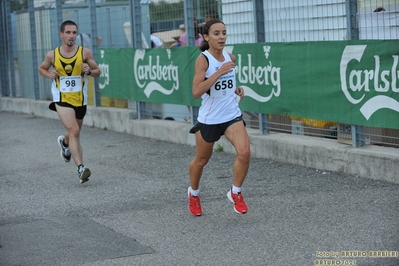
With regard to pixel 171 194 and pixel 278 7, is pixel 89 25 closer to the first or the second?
pixel 278 7

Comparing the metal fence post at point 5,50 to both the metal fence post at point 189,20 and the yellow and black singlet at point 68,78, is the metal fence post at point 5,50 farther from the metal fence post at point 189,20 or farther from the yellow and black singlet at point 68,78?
the yellow and black singlet at point 68,78

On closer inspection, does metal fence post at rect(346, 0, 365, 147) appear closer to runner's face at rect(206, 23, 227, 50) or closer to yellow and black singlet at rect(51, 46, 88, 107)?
runner's face at rect(206, 23, 227, 50)

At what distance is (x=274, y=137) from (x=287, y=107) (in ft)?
1.89

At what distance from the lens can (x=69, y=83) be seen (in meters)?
10.7

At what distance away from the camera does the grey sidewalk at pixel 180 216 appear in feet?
21.7

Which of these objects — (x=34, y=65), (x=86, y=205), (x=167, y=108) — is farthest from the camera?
(x=34, y=65)

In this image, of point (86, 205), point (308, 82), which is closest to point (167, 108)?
point (308, 82)

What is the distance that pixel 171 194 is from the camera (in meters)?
9.32

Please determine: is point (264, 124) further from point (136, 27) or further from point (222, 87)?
point (136, 27)

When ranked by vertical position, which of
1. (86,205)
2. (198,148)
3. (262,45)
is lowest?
(86,205)

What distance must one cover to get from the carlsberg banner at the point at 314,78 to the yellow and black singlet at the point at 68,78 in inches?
97.1

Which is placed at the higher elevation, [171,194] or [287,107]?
[287,107]

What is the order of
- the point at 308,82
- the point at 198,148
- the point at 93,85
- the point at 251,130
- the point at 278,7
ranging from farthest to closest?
the point at 93,85
the point at 251,130
the point at 278,7
the point at 308,82
the point at 198,148

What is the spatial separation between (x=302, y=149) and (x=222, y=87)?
3.03 m
